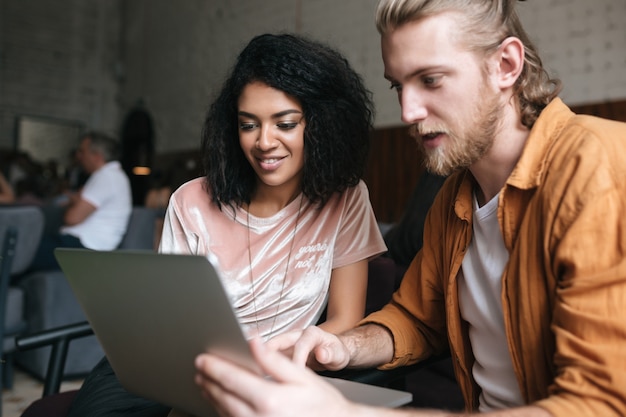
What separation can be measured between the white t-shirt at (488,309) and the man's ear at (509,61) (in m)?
0.23

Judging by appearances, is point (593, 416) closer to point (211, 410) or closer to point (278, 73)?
point (211, 410)

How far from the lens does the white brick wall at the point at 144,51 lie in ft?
22.2

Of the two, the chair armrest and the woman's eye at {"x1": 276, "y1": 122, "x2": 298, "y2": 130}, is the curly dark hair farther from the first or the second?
the chair armrest

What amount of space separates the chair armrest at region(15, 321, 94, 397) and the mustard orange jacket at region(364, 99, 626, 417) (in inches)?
34.6

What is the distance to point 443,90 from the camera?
41.4 inches

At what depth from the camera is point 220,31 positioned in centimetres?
878

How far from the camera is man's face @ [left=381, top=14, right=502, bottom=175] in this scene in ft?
3.42

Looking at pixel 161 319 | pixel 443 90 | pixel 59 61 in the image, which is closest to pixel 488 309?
pixel 443 90

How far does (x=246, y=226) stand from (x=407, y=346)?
58 centimetres

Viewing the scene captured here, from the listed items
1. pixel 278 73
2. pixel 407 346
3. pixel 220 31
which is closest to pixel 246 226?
pixel 278 73

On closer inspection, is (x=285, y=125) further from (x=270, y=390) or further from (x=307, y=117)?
(x=270, y=390)

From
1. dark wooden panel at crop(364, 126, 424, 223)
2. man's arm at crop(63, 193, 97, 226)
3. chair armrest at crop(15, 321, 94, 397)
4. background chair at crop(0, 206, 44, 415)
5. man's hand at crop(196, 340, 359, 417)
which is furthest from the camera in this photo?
dark wooden panel at crop(364, 126, 424, 223)

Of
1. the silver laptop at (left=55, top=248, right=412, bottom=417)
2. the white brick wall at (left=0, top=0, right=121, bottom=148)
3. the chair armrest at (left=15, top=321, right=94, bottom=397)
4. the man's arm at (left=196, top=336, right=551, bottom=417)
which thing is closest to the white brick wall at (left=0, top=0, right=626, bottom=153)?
the white brick wall at (left=0, top=0, right=121, bottom=148)

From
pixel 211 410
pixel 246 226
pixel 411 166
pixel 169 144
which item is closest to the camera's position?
pixel 211 410
